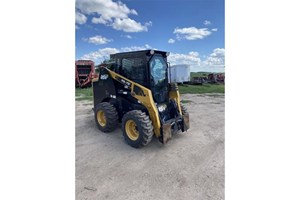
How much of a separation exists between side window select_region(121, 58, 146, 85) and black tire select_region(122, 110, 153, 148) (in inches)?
14.9

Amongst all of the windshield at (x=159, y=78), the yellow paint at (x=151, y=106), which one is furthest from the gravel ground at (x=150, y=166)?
the windshield at (x=159, y=78)

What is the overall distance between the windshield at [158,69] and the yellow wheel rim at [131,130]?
0.50 meters

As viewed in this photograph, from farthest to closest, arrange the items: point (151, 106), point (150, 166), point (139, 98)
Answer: point (139, 98)
point (151, 106)
point (150, 166)

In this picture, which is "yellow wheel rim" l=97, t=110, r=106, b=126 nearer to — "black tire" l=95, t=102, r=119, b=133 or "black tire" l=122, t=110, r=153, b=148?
"black tire" l=95, t=102, r=119, b=133

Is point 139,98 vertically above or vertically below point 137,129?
above

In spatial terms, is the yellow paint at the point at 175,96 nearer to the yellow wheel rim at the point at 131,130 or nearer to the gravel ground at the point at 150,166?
the gravel ground at the point at 150,166

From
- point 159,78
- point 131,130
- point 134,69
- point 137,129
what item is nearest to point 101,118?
point 131,130

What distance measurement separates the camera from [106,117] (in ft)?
7.52

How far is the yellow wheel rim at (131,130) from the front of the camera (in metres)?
2.04

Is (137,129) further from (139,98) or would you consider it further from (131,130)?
(139,98)

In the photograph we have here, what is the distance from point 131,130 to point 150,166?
0.54 meters
